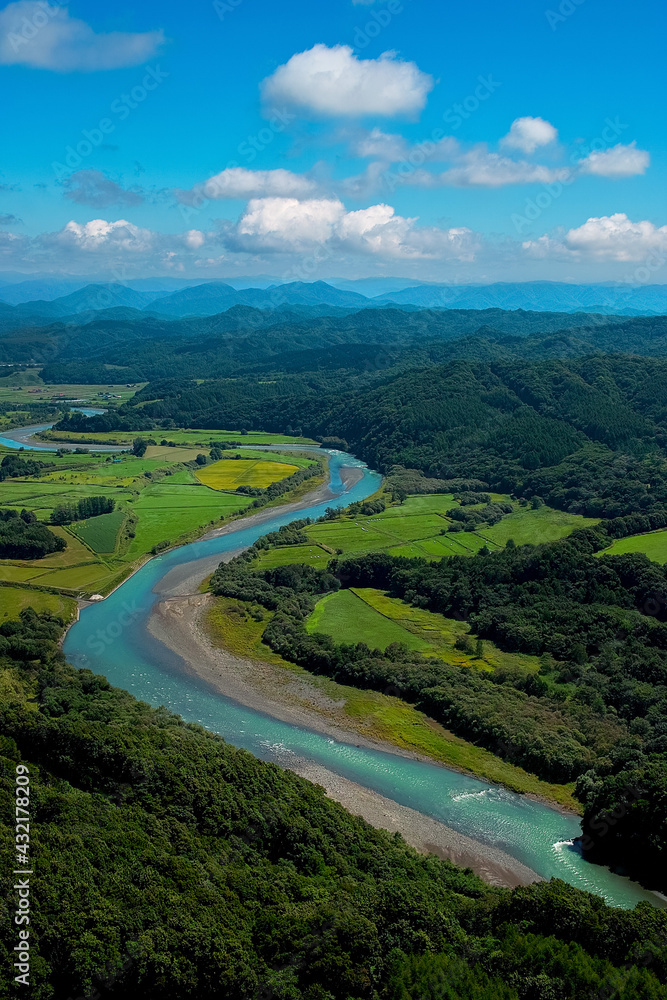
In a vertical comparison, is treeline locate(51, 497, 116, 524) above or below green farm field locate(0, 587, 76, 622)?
above

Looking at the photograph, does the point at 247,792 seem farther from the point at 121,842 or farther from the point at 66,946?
the point at 66,946

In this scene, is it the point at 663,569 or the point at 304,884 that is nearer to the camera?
the point at 304,884

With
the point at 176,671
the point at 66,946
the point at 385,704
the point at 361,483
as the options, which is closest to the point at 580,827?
the point at 385,704

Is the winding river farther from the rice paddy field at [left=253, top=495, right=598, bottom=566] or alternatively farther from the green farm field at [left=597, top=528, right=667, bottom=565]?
the green farm field at [left=597, top=528, right=667, bottom=565]

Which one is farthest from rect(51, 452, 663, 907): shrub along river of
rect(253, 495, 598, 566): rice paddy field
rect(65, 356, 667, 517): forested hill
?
rect(65, 356, 667, 517): forested hill

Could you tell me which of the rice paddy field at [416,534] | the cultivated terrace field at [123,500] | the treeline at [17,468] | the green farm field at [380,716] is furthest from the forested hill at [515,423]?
the green farm field at [380,716]

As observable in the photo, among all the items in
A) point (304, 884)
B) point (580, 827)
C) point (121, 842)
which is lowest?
point (580, 827)

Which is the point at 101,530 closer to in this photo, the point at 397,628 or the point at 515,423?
the point at 397,628

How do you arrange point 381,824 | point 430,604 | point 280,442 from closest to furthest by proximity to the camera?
point 381,824 → point 430,604 → point 280,442
